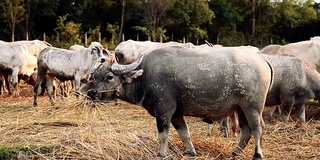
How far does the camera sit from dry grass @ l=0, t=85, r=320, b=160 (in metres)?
6.74

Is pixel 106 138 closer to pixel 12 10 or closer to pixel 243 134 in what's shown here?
pixel 243 134

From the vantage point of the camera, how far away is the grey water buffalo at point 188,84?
21.2 feet

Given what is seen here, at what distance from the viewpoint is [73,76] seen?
12969 mm

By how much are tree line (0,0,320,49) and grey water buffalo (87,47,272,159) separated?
2379cm

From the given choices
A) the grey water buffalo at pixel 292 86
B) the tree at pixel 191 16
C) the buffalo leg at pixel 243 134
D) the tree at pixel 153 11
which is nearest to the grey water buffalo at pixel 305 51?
the grey water buffalo at pixel 292 86

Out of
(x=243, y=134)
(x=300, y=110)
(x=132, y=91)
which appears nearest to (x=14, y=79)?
(x=300, y=110)

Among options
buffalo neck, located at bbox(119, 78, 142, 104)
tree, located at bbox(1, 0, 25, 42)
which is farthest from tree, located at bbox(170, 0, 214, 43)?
buffalo neck, located at bbox(119, 78, 142, 104)

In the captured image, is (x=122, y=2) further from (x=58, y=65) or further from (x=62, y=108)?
(x=62, y=108)

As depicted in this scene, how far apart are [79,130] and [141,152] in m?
1.25

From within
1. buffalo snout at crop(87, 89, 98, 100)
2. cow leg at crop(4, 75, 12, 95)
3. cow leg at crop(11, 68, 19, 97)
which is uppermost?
Result: buffalo snout at crop(87, 89, 98, 100)

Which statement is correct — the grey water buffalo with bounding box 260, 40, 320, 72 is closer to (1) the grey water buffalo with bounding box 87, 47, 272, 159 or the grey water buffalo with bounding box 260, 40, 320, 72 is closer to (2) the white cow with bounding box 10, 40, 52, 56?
(1) the grey water buffalo with bounding box 87, 47, 272, 159

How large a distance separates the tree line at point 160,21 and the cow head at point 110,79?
77.8 feet

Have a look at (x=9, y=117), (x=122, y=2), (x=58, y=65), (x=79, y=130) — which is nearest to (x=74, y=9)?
(x=122, y=2)

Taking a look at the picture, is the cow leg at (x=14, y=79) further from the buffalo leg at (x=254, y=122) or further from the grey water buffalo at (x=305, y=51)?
the buffalo leg at (x=254, y=122)
